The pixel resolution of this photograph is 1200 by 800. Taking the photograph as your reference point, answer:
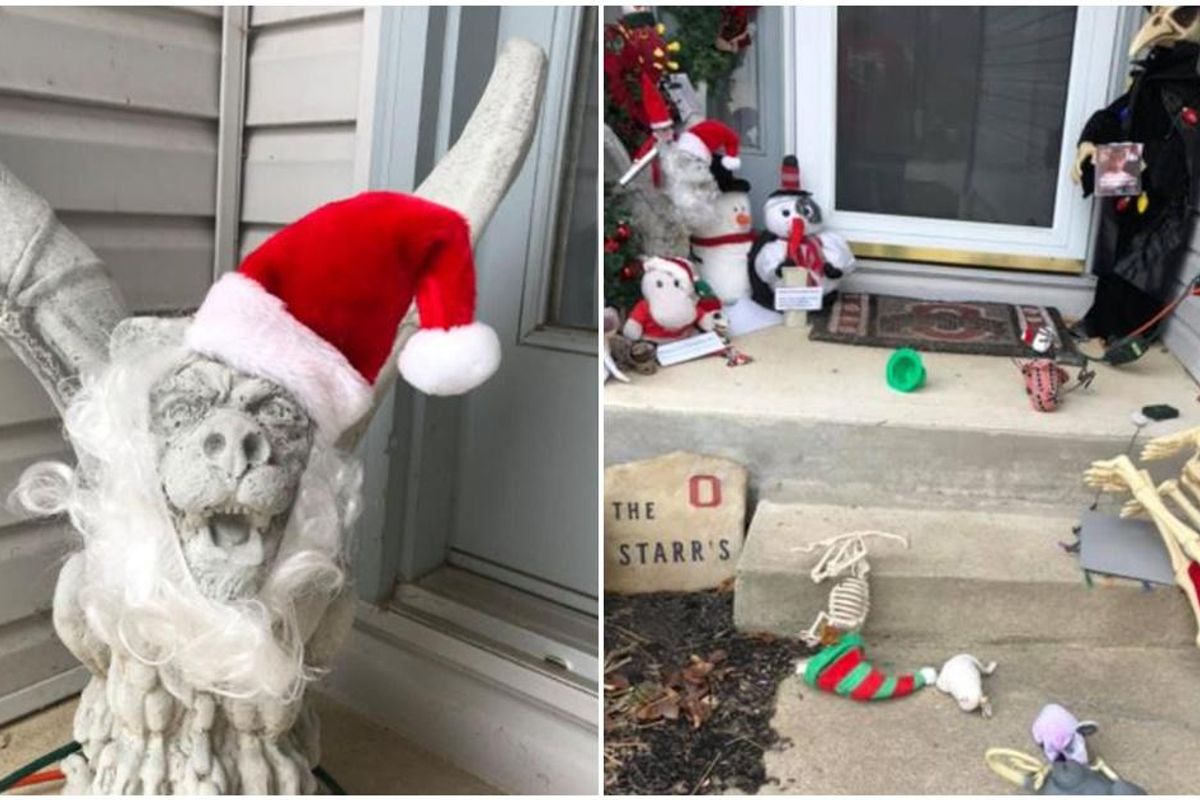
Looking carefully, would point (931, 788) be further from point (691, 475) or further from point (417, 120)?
point (417, 120)

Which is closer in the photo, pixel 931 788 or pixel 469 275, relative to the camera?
pixel 469 275

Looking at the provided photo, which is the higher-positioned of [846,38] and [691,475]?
[846,38]

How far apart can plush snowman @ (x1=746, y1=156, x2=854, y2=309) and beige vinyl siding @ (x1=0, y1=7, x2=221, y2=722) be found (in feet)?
5.21

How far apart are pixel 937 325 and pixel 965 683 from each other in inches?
50.6

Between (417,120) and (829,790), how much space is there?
51.7 inches

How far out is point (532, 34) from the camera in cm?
180

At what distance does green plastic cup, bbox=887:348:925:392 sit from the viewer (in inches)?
101

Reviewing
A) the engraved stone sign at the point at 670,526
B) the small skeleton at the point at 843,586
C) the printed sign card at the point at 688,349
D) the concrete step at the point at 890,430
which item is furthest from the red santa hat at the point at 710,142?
the small skeleton at the point at 843,586

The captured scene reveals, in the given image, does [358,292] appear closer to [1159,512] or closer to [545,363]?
[545,363]

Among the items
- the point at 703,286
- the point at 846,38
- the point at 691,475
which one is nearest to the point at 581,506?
the point at 691,475

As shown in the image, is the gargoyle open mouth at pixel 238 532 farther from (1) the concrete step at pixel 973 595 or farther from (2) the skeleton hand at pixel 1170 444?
(2) the skeleton hand at pixel 1170 444

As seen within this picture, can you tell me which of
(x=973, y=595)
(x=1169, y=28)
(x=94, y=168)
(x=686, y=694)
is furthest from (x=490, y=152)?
(x=1169, y=28)

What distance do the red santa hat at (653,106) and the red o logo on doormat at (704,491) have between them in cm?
97

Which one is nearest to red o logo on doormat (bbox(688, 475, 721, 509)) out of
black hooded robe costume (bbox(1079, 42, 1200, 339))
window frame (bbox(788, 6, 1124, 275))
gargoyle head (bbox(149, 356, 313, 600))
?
window frame (bbox(788, 6, 1124, 275))
